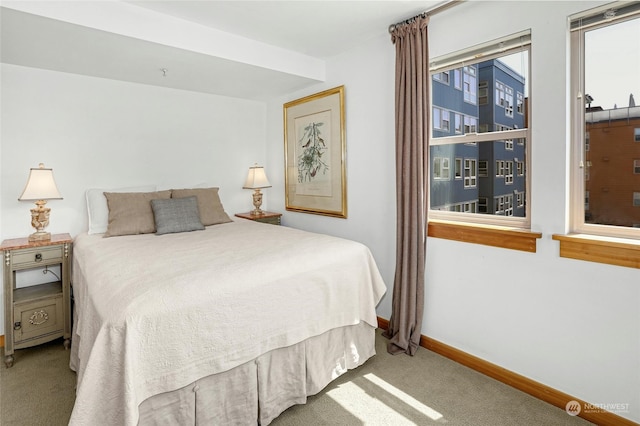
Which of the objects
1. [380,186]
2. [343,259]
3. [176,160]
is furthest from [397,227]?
[176,160]

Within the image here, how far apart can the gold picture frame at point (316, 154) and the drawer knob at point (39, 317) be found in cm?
244

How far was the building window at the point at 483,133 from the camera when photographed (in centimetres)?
218

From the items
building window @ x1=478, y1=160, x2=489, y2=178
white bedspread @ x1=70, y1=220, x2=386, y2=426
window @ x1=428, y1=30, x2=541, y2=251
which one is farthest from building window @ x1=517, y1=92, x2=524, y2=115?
white bedspread @ x1=70, y1=220, x2=386, y2=426

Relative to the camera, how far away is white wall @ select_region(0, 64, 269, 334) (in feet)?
9.24

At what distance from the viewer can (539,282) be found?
79.5 inches

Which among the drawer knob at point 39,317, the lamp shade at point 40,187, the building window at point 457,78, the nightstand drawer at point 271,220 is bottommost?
the drawer knob at point 39,317

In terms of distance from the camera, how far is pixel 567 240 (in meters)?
1.88

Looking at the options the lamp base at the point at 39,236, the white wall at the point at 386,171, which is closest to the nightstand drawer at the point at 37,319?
the lamp base at the point at 39,236

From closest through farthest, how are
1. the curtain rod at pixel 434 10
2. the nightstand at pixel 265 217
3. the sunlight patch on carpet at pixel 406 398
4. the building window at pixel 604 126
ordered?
the building window at pixel 604 126, the sunlight patch on carpet at pixel 406 398, the curtain rod at pixel 434 10, the nightstand at pixel 265 217

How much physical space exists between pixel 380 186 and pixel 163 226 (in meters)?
1.91

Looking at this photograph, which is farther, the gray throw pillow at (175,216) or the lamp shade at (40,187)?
the gray throw pillow at (175,216)

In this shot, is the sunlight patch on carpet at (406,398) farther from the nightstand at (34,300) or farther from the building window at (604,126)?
the nightstand at (34,300)

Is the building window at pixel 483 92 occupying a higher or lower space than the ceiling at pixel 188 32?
lower

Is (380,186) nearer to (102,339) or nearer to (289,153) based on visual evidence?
(289,153)
